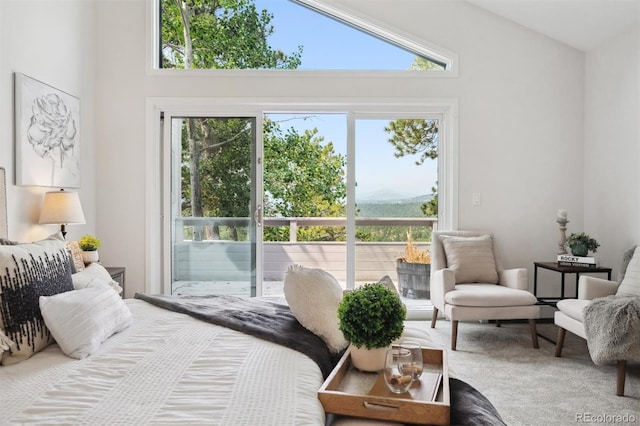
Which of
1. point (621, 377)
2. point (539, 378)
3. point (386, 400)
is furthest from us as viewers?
point (539, 378)

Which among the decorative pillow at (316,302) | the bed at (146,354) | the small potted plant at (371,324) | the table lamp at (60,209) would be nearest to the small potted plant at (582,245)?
the bed at (146,354)

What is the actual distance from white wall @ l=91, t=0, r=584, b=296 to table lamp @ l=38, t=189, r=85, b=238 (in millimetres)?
952

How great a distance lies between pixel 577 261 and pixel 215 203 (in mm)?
3231

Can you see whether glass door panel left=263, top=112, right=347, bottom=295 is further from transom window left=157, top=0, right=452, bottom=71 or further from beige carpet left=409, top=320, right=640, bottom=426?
beige carpet left=409, top=320, right=640, bottom=426

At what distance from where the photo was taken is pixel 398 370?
4.70 feet

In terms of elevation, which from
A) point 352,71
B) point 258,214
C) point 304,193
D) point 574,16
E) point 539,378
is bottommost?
point 539,378

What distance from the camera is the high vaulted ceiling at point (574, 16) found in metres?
3.66

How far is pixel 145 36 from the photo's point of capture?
4.38 m

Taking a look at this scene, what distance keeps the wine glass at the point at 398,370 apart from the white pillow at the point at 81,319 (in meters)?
1.07

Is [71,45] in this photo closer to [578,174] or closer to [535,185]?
[535,185]

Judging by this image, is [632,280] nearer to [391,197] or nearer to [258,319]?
[391,197]

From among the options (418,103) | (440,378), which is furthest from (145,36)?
(440,378)

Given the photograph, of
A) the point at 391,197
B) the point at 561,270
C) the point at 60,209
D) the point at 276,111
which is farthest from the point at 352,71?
the point at 60,209

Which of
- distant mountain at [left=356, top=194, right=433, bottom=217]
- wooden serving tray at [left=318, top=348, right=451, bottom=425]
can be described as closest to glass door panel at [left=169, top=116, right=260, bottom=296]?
distant mountain at [left=356, top=194, right=433, bottom=217]
